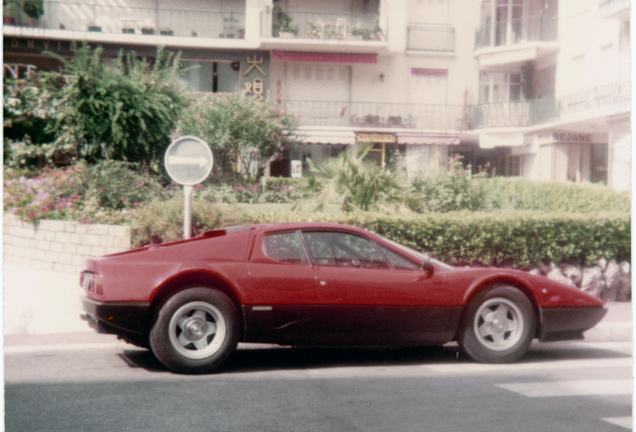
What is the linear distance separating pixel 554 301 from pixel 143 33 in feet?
77.7

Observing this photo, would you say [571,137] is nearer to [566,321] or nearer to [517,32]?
[517,32]

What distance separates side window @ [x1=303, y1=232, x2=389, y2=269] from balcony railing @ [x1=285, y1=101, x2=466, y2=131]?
2012 cm

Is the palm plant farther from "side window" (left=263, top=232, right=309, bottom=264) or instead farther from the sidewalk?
"side window" (left=263, top=232, right=309, bottom=264)

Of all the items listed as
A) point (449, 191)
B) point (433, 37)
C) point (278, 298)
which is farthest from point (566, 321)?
point (433, 37)

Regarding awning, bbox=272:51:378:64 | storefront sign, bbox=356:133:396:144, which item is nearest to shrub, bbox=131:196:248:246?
storefront sign, bbox=356:133:396:144

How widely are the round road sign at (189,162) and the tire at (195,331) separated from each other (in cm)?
242

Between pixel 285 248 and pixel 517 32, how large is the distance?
2001cm

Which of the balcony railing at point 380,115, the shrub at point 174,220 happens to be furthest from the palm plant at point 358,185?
the balcony railing at point 380,115

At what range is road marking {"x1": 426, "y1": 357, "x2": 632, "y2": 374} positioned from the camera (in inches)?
232

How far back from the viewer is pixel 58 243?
10.7 m

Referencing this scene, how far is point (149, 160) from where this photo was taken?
15156mm

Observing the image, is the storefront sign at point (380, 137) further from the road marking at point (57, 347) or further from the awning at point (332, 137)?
the road marking at point (57, 347)

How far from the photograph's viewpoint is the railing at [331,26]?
85.1ft

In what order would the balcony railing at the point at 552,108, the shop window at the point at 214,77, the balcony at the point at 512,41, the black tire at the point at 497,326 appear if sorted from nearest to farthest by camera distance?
1. the black tire at the point at 497,326
2. the balcony railing at the point at 552,108
3. the balcony at the point at 512,41
4. the shop window at the point at 214,77
